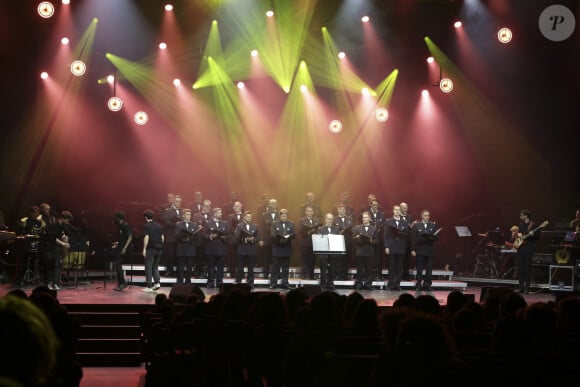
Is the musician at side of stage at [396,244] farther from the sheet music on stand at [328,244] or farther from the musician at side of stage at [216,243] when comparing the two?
the musician at side of stage at [216,243]

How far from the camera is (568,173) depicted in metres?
22.2

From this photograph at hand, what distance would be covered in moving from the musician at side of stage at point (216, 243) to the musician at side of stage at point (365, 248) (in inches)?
138

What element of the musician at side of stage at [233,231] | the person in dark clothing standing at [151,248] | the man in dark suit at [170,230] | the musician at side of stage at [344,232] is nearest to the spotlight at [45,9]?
the person in dark clothing standing at [151,248]

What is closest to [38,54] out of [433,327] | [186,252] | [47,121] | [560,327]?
[47,121]

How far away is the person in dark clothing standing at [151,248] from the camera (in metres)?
17.9

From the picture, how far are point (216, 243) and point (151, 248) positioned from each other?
176 centimetres

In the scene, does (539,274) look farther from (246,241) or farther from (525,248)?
(246,241)

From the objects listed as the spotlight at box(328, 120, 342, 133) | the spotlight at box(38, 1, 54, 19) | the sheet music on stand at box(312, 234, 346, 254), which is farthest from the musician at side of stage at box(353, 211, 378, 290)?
the spotlight at box(38, 1, 54, 19)

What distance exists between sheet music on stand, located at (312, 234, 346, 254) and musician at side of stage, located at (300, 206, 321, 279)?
1.68 metres

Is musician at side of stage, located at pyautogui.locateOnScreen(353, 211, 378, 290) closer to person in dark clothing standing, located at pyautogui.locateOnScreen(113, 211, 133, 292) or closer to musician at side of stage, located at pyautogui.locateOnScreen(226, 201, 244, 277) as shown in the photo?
musician at side of stage, located at pyautogui.locateOnScreen(226, 201, 244, 277)

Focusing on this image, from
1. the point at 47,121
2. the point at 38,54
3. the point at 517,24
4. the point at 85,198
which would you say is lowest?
the point at 85,198

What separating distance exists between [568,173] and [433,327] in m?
20.1

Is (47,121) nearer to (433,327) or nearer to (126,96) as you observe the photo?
(126,96)

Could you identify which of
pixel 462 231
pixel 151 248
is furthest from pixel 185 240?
pixel 462 231
